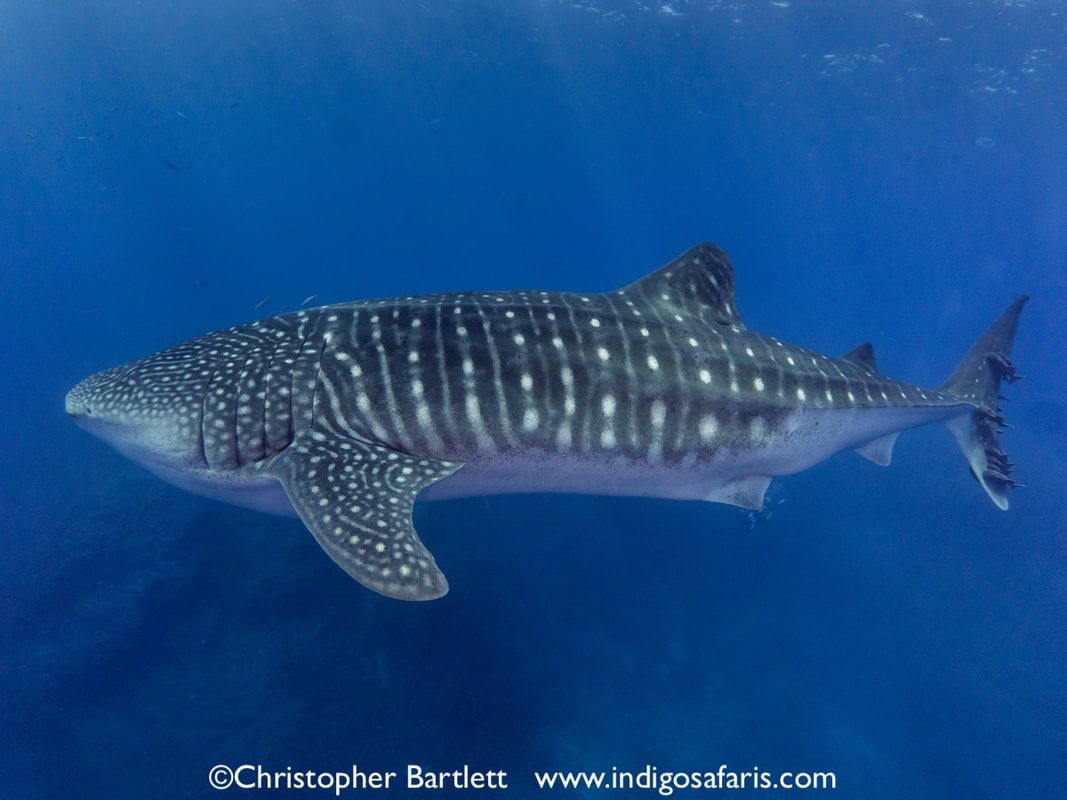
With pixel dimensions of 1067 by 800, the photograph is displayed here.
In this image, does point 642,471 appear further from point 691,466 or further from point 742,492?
point 742,492

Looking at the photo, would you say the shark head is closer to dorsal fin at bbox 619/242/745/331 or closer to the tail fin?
dorsal fin at bbox 619/242/745/331

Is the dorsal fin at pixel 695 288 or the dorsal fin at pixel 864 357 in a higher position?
the dorsal fin at pixel 695 288

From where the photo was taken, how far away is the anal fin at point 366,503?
3.95 m

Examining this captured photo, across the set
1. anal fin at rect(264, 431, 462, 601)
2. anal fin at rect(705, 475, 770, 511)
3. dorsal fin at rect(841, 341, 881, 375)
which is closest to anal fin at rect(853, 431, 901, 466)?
dorsal fin at rect(841, 341, 881, 375)

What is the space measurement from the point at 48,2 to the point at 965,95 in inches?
2531

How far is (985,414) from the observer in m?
7.80

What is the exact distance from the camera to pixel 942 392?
7.36 metres

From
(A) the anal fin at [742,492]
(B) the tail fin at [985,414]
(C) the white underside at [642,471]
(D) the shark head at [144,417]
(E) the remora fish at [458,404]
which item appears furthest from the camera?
(B) the tail fin at [985,414]

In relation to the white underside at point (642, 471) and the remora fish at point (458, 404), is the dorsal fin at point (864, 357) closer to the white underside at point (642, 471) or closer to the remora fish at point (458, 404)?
the white underside at point (642, 471)
